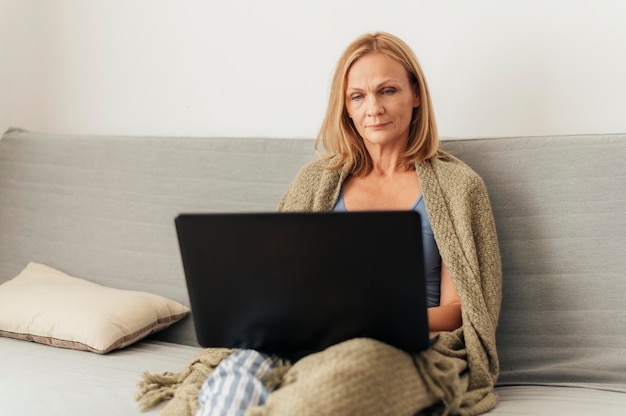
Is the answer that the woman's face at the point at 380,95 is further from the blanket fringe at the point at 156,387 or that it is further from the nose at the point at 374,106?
the blanket fringe at the point at 156,387

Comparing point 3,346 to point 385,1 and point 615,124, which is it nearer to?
point 385,1

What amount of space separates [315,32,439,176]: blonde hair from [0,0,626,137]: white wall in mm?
249

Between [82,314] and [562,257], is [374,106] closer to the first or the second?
[562,257]

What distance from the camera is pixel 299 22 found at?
218cm

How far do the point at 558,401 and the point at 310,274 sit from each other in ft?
2.04

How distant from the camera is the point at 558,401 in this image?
4.88 feet

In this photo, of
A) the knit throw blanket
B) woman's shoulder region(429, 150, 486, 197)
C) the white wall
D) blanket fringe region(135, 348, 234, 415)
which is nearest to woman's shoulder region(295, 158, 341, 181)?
the knit throw blanket

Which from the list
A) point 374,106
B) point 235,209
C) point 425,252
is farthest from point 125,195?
point 425,252

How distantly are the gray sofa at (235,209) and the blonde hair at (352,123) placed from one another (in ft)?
0.35

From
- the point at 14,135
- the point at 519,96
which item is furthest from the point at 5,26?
the point at 519,96

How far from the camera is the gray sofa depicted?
5.32ft

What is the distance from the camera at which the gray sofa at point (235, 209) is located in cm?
162

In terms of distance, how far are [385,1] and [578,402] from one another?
115 cm

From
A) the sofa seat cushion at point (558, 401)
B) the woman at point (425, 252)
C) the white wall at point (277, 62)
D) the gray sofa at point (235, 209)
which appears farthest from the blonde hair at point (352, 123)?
the sofa seat cushion at point (558, 401)
